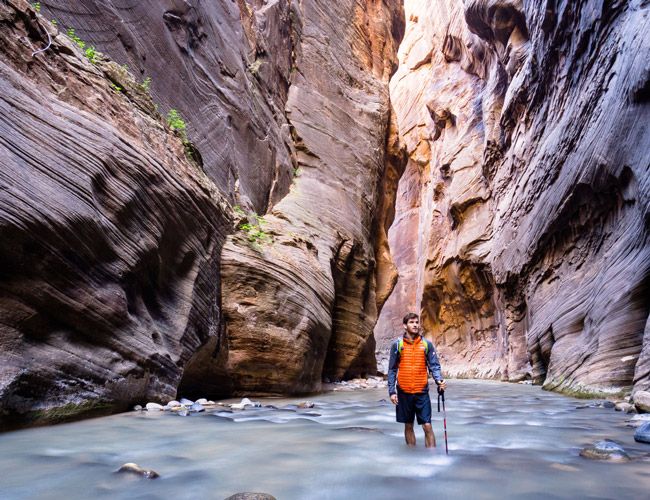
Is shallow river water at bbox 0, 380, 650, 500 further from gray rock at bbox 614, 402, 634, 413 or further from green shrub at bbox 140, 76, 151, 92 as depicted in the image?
green shrub at bbox 140, 76, 151, 92

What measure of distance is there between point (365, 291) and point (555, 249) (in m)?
6.01

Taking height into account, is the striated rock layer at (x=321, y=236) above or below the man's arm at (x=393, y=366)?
above

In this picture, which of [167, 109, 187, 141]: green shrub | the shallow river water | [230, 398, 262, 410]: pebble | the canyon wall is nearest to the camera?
the shallow river water

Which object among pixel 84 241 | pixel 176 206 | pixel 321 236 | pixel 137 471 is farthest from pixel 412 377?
pixel 321 236

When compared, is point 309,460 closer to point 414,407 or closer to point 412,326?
point 414,407

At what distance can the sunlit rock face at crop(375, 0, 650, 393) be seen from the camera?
9359 mm

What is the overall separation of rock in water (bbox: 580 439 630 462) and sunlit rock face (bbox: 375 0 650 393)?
426cm

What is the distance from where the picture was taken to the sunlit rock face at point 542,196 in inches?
368

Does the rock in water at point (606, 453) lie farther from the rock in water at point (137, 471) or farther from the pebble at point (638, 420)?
the rock in water at point (137, 471)

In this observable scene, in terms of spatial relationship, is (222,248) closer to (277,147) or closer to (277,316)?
(277,316)

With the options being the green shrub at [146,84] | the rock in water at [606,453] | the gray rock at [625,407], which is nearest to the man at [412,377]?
the rock in water at [606,453]

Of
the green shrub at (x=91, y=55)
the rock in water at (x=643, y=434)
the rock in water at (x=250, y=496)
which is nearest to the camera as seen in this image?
the rock in water at (x=250, y=496)

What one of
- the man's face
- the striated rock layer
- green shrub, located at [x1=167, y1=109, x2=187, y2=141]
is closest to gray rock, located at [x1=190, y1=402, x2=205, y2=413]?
the striated rock layer

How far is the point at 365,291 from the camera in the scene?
52.3ft
